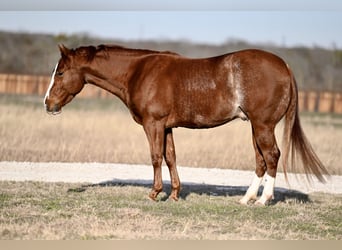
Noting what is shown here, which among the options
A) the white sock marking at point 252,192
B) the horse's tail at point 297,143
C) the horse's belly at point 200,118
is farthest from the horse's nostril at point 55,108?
the horse's tail at point 297,143

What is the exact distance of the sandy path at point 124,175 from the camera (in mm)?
10875

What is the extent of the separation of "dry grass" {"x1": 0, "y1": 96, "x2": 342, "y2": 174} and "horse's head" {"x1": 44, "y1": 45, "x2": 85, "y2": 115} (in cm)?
420

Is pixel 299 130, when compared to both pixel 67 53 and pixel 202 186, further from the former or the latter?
pixel 67 53

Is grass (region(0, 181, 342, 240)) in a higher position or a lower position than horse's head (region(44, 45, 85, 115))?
lower

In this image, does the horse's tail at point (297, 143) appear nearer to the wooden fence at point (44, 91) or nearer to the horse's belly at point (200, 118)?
the horse's belly at point (200, 118)

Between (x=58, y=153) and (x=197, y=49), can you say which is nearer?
(x=58, y=153)

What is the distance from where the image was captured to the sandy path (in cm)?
1088

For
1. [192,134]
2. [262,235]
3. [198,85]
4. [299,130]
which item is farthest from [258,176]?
[192,134]

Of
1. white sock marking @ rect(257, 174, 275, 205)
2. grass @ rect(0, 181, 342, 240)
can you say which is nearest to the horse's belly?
white sock marking @ rect(257, 174, 275, 205)

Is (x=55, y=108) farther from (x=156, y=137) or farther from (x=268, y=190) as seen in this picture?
(x=268, y=190)

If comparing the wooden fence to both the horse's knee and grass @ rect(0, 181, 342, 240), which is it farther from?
the horse's knee

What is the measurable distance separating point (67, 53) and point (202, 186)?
3.39 m

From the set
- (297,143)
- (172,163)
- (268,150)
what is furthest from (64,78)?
(297,143)

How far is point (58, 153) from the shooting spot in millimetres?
13539
